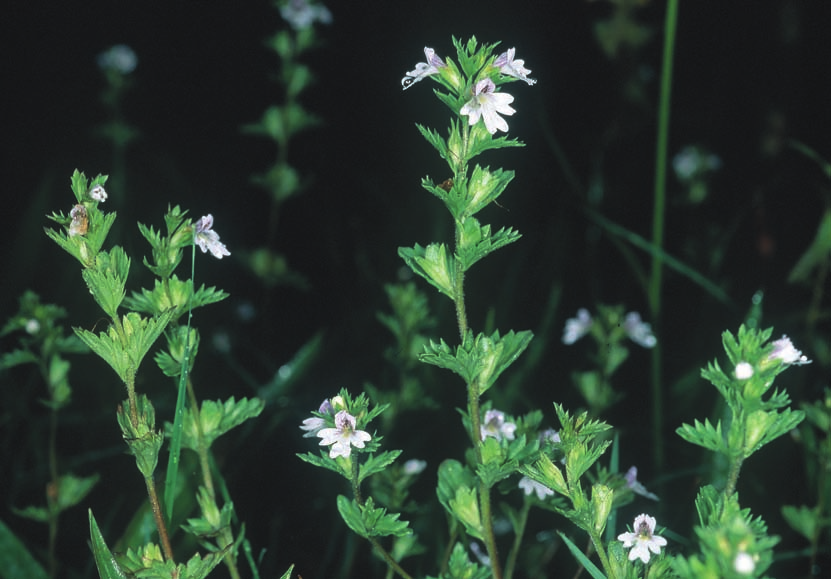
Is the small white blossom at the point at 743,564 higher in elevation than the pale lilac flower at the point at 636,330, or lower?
lower

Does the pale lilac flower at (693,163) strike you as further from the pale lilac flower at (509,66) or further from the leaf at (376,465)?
the leaf at (376,465)

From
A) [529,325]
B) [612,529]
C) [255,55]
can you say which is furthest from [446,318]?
[255,55]

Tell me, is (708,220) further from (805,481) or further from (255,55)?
(255,55)

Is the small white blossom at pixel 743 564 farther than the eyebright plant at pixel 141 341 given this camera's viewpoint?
No

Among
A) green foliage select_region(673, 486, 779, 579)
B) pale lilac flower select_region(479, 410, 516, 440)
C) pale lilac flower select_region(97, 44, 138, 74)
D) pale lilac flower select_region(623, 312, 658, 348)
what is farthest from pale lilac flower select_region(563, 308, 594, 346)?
pale lilac flower select_region(97, 44, 138, 74)

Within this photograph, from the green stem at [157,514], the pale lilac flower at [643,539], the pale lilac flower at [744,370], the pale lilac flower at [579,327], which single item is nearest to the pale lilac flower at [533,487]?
the pale lilac flower at [643,539]
